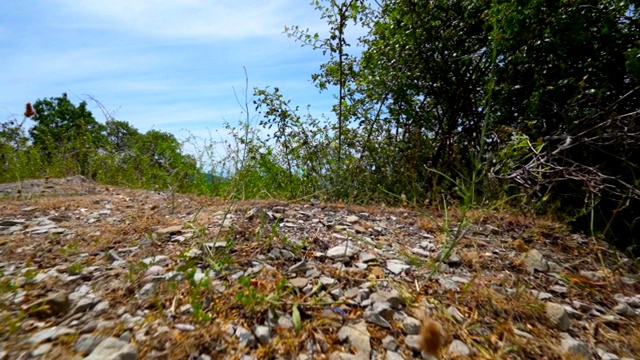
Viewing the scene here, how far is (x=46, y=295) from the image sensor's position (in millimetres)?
1364

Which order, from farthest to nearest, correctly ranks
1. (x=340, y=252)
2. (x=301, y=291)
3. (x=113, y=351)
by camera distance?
(x=340, y=252), (x=301, y=291), (x=113, y=351)

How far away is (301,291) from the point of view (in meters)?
1.49

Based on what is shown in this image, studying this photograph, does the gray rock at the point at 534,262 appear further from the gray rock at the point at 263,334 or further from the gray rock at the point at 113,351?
the gray rock at the point at 113,351

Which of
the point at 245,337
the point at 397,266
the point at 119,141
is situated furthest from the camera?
the point at 119,141

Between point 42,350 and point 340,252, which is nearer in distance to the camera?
point 42,350

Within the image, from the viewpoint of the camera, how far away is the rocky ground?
1.20 m

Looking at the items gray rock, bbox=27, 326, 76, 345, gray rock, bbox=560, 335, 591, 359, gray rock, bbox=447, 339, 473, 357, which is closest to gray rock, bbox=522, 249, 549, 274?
gray rock, bbox=560, 335, 591, 359

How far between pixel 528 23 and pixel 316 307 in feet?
10.2

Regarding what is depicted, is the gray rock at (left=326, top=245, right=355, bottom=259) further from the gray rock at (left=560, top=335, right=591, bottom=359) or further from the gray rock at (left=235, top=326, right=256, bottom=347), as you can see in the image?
the gray rock at (left=560, top=335, right=591, bottom=359)

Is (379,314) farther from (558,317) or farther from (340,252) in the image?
(558,317)

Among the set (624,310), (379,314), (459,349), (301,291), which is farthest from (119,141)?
(624,310)

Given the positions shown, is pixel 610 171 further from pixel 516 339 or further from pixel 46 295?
pixel 46 295

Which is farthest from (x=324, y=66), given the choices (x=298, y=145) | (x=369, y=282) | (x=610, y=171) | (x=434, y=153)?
(x=369, y=282)

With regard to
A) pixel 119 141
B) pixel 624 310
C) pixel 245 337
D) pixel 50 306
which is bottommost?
pixel 624 310
